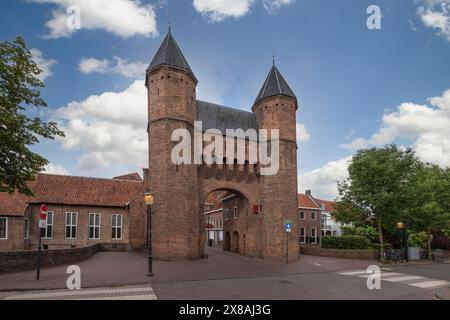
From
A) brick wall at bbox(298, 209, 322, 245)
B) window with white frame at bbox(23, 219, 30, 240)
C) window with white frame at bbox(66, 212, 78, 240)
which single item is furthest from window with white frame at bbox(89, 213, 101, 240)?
brick wall at bbox(298, 209, 322, 245)

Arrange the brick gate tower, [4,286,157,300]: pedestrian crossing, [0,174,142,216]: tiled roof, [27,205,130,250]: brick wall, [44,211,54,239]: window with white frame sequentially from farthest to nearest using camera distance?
[44,211,54,239]: window with white frame
[27,205,130,250]: brick wall
[0,174,142,216]: tiled roof
the brick gate tower
[4,286,157,300]: pedestrian crossing

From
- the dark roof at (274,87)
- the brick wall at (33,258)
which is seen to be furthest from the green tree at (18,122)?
the dark roof at (274,87)

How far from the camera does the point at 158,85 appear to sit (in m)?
28.0

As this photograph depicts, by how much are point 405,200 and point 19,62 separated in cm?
2895

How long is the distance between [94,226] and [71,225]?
2118mm

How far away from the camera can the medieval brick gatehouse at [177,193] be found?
2672cm

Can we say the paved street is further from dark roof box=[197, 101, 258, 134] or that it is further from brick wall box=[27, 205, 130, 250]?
brick wall box=[27, 205, 130, 250]

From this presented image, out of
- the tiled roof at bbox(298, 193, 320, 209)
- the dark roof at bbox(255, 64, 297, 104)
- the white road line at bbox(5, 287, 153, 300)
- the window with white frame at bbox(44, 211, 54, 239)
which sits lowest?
the white road line at bbox(5, 287, 153, 300)

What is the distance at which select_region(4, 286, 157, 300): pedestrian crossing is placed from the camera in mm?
11766

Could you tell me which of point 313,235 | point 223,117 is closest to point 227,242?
point 223,117

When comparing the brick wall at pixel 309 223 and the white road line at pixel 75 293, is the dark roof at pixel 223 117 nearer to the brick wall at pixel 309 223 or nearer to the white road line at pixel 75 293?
the white road line at pixel 75 293

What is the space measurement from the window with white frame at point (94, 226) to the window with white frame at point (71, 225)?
138cm

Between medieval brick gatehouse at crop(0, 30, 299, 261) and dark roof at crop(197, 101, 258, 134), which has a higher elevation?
dark roof at crop(197, 101, 258, 134)
